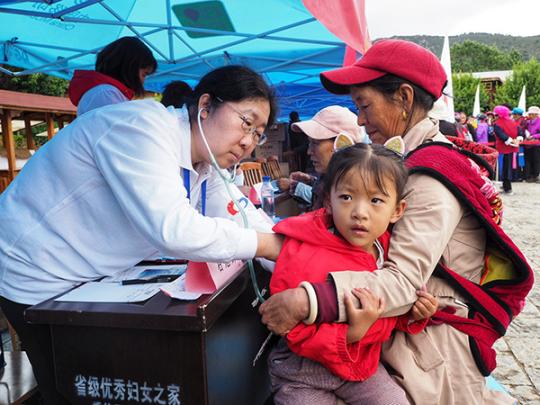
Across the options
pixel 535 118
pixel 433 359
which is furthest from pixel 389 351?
pixel 535 118

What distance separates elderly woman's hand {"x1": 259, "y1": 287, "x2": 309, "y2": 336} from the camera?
1.23 meters

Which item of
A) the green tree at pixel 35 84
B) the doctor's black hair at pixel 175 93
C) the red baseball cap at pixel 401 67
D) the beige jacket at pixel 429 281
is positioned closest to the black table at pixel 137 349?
the beige jacket at pixel 429 281

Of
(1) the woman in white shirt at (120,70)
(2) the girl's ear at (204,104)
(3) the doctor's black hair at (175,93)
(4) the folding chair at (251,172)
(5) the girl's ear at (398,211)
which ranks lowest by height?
(4) the folding chair at (251,172)

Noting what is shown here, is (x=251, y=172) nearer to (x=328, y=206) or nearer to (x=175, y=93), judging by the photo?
(x=175, y=93)

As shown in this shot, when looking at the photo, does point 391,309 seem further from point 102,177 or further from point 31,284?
point 31,284

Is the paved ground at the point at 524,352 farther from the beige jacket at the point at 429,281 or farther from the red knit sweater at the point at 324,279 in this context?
the red knit sweater at the point at 324,279

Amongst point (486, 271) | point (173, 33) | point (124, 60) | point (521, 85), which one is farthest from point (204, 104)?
point (521, 85)

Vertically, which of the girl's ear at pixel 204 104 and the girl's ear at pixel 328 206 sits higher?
the girl's ear at pixel 204 104

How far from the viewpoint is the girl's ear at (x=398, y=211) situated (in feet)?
4.51

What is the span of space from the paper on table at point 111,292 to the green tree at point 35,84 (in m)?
15.2

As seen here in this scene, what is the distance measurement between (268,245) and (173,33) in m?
4.19

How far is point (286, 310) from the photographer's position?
1.25 meters

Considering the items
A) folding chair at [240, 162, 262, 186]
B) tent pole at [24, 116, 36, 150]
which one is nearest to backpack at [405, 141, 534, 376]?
folding chair at [240, 162, 262, 186]

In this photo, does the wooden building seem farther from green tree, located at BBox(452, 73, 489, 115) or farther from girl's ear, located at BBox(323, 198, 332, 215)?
green tree, located at BBox(452, 73, 489, 115)
